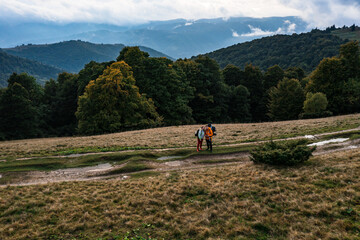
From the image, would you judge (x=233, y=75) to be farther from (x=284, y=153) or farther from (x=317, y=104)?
(x=284, y=153)

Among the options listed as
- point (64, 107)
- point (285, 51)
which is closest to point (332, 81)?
point (64, 107)

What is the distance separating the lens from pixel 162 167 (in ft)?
53.7

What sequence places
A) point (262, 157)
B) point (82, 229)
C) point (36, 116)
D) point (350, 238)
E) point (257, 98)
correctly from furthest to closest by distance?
point (257, 98) < point (36, 116) < point (262, 157) < point (82, 229) < point (350, 238)

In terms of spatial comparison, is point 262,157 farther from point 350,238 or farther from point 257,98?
point 257,98

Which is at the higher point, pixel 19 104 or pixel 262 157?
pixel 19 104

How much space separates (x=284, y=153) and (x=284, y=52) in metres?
142

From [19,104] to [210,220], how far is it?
53.4 metres

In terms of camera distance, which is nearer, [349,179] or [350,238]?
[350,238]

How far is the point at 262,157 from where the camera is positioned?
13.9 meters

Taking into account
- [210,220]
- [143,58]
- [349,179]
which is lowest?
[210,220]

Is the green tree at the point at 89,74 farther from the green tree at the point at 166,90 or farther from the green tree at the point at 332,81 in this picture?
the green tree at the point at 332,81

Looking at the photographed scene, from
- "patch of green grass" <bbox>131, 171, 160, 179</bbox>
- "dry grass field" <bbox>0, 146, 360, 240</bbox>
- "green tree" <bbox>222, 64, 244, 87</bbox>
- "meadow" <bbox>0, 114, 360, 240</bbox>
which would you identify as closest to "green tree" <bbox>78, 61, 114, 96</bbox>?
"green tree" <bbox>222, 64, 244, 87</bbox>

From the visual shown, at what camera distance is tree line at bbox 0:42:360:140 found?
38625mm

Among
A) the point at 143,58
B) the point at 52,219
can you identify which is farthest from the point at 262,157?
the point at 143,58
